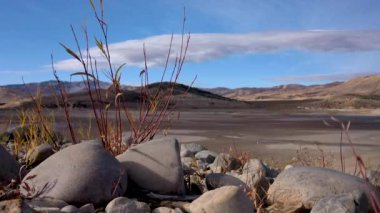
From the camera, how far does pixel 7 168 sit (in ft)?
11.0

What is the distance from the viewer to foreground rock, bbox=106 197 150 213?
101 inches

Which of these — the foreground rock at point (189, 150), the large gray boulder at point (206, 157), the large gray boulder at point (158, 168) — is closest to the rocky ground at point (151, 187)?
the large gray boulder at point (158, 168)

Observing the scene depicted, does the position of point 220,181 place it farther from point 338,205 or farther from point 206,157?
point 206,157

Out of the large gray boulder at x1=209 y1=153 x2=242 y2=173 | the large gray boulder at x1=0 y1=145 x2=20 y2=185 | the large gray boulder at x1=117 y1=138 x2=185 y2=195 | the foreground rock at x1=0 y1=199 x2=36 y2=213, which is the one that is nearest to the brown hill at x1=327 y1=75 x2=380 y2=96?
the large gray boulder at x1=209 y1=153 x2=242 y2=173

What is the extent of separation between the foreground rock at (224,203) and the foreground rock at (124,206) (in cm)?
31

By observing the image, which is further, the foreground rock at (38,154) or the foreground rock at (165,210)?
the foreground rock at (38,154)

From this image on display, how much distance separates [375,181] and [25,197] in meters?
3.30

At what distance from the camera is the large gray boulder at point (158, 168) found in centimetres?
305

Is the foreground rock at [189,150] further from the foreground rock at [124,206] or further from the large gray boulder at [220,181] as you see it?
the foreground rock at [124,206]

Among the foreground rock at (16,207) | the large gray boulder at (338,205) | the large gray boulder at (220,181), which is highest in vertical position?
the foreground rock at (16,207)

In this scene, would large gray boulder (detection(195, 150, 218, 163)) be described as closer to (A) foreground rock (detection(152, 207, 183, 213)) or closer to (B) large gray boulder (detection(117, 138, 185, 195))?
(B) large gray boulder (detection(117, 138, 185, 195))

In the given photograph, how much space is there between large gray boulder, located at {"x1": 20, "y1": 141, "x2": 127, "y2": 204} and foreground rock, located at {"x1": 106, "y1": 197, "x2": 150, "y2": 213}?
189 millimetres

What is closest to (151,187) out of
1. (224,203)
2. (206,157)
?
(224,203)

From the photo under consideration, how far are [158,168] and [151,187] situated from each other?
13 cm
